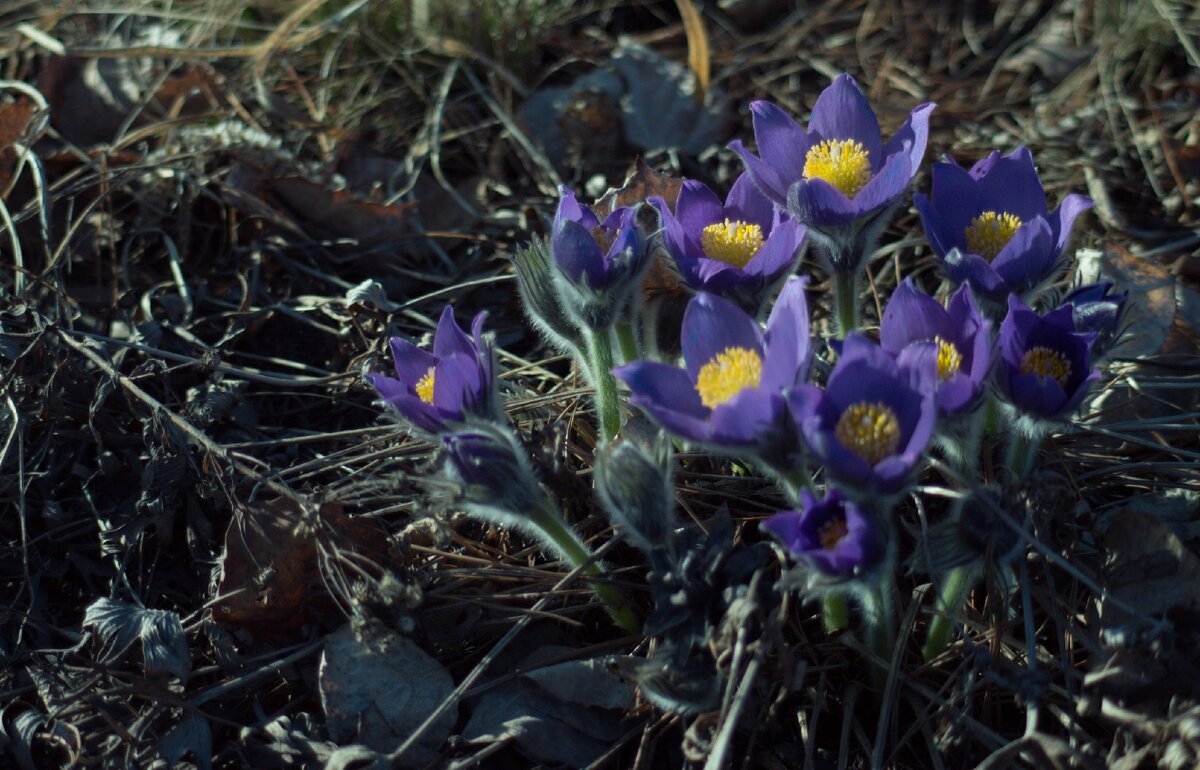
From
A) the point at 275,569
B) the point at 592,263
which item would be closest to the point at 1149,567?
the point at 592,263

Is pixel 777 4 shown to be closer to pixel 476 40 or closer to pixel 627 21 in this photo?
pixel 627 21

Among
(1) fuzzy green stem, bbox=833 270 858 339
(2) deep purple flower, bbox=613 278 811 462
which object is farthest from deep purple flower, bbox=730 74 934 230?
(2) deep purple flower, bbox=613 278 811 462

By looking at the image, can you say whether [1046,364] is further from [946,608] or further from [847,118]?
[847,118]

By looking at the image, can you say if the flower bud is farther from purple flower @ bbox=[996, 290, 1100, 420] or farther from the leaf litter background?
purple flower @ bbox=[996, 290, 1100, 420]

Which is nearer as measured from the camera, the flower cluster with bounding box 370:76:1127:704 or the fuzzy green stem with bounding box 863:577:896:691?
the flower cluster with bounding box 370:76:1127:704

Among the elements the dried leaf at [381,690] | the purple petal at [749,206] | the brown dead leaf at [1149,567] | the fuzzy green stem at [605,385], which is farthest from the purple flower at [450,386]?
the brown dead leaf at [1149,567]

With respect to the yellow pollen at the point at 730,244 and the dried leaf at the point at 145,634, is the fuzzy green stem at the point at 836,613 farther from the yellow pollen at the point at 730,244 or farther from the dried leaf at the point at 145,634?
the dried leaf at the point at 145,634

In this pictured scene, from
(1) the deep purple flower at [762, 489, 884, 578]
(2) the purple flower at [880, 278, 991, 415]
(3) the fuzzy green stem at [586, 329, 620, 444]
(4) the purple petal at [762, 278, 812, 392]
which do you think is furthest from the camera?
(3) the fuzzy green stem at [586, 329, 620, 444]
